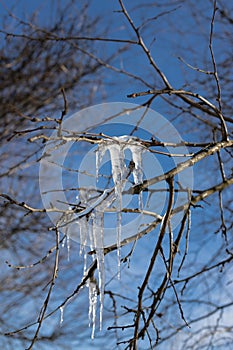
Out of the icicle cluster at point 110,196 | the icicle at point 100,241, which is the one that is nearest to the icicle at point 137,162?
the icicle cluster at point 110,196

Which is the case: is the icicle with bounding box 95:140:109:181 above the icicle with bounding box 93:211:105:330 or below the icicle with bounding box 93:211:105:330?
above

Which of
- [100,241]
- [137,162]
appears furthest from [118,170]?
[100,241]

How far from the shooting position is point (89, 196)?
41.3 inches

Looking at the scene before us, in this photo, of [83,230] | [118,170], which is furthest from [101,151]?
[83,230]

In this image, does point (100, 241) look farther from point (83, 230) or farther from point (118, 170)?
point (118, 170)

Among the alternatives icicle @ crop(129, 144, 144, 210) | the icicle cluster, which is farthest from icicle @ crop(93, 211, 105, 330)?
icicle @ crop(129, 144, 144, 210)

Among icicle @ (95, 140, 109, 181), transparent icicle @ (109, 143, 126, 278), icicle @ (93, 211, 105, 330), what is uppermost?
icicle @ (95, 140, 109, 181)

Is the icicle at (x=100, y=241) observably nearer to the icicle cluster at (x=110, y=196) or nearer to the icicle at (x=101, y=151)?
the icicle cluster at (x=110, y=196)

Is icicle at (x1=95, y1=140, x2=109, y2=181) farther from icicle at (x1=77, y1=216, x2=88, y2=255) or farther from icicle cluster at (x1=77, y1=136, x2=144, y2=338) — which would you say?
icicle at (x1=77, y1=216, x2=88, y2=255)

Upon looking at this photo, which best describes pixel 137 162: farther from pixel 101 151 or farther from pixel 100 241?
pixel 100 241

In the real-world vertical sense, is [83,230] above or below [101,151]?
below

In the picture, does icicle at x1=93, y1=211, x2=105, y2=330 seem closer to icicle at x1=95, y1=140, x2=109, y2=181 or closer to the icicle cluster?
the icicle cluster

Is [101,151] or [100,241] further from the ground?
[101,151]

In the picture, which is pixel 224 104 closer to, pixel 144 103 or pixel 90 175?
pixel 144 103
